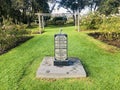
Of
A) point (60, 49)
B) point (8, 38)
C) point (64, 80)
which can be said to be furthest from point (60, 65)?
point (8, 38)

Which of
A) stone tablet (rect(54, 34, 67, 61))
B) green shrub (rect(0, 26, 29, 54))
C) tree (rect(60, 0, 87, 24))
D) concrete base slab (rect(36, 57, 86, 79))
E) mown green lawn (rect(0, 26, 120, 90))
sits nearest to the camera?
mown green lawn (rect(0, 26, 120, 90))

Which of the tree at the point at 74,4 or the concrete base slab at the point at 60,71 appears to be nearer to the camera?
the concrete base slab at the point at 60,71

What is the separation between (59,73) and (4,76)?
1571 mm

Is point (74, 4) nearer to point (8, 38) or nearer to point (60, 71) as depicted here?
point (8, 38)

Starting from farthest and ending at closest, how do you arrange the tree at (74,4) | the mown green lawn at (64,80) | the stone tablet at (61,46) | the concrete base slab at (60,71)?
1. the tree at (74,4)
2. the stone tablet at (61,46)
3. the concrete base slab at (60,71)
4. the mown green lawn at (64,80)

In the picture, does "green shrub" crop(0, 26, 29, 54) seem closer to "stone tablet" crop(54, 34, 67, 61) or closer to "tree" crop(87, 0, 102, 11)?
"stone tablet" crop(54, 34, 67, 61)

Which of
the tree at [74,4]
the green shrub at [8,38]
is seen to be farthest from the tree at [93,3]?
the green shrub at [8,38]

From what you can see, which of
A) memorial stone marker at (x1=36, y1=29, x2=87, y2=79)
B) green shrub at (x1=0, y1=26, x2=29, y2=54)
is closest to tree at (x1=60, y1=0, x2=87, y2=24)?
A: green shrub at (x1=0, y1=26, x2=29, y2=54)

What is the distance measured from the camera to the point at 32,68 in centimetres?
689

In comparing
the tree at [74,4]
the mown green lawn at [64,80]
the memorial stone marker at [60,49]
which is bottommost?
the mown green lawn at [64,80]

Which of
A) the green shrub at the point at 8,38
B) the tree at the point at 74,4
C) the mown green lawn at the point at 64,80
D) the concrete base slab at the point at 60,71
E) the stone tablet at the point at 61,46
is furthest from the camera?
the tree at the point at 74,4

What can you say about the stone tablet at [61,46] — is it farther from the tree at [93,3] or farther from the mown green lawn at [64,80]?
the tree at [93,3]

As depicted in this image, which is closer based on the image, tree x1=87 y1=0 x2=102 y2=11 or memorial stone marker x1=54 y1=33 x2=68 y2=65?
memorial stone marker x1=54 y1=33 x2=68 y2=65

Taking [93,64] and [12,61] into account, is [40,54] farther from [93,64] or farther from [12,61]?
[93,64]
